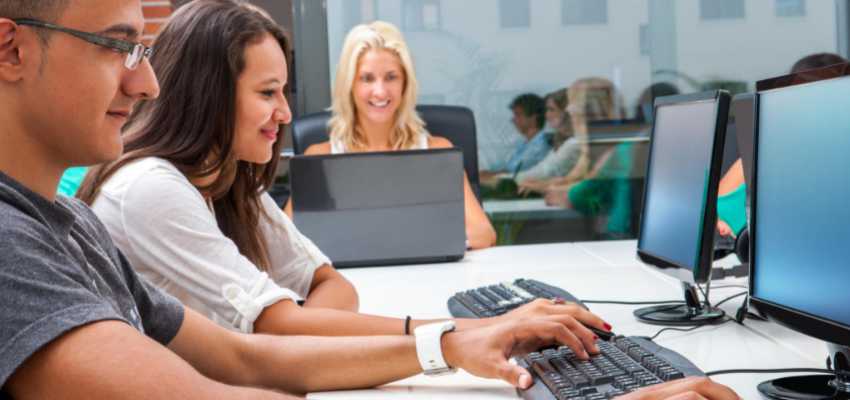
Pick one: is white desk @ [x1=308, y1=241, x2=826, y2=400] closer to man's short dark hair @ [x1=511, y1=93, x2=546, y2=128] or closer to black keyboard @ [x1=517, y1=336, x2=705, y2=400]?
black keyboard @ [x1=517, y1=336, x2=705, y2=400]

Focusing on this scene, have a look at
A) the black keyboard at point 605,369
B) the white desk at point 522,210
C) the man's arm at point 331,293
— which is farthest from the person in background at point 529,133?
the black keyboard at point 605,369

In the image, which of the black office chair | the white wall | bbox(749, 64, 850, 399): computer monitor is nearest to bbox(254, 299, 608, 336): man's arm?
bbox(749, 64, 850, 399): computer monitor

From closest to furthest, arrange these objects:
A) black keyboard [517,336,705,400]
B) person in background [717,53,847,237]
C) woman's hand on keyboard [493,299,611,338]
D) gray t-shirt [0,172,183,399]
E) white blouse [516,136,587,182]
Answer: gray t-shirt [0,172,183,399] < black keyboard [517,336,705,400] < woman's hand on keyboard [493,299,611,338] < person in background [717,53,847,237] < white blouse [516,136,587,182]

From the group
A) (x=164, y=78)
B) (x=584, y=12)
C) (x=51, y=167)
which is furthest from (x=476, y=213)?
(x=51, y=167)

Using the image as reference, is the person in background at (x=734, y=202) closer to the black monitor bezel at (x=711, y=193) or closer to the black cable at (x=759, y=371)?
the black monitor bezel at (x=711, y=193)

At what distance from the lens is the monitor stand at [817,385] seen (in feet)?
3.64

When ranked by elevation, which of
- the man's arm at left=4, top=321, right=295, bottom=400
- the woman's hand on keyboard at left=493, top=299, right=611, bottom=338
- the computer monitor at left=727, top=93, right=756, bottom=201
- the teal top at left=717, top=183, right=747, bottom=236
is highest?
the computer monitor at left=727, top=93, right=756, bottom=201

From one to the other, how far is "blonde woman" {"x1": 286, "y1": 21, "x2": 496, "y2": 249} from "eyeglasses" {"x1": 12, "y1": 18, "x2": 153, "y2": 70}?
246 centimetres

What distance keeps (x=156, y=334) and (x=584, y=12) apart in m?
3.60

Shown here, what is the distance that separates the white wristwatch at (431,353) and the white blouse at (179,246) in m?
0.40

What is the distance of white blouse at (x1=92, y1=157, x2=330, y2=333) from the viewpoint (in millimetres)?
1597

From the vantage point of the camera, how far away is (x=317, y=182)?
252 centimetres

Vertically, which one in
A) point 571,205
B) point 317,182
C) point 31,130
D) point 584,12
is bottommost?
point 571,205

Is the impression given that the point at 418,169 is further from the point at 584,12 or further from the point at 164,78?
the point at 584,12
